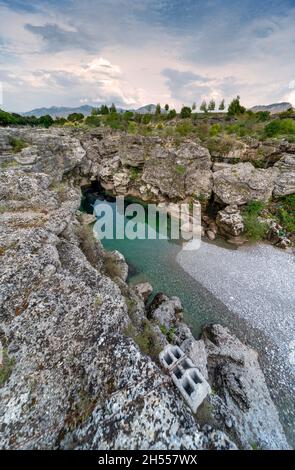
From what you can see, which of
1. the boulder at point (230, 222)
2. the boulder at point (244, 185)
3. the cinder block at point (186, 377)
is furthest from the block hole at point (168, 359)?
the boulder at point (244, 185)

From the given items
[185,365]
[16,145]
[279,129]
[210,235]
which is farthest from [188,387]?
[279,129]

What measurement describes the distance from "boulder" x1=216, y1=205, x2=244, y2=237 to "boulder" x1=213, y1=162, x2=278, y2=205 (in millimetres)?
1464

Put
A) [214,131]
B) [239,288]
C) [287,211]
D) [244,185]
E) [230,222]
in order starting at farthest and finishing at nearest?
1. [214,131]
2. [244,185]
3. [287,211]
4. [230,222]
5. [239,288]

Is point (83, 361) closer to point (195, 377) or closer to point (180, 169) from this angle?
point (195, 377)

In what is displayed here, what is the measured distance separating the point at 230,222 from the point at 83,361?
59.7 feet

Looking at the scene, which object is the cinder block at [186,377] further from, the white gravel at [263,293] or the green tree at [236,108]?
the green tree at [236,108]

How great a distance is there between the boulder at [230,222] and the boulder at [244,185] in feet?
4.80

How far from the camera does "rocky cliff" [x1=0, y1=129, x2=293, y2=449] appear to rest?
4.42 meters

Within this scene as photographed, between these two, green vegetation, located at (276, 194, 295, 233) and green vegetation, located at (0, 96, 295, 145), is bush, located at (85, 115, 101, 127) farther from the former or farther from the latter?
green vegetation, located at (276, 194, 295, 233)

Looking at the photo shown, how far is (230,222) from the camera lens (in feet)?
64.5

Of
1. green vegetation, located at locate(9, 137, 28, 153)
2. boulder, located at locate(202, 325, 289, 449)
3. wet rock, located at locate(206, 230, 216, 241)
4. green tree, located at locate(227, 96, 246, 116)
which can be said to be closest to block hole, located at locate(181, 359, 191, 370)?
boulder, located at locate(202, 325, 289, 449)

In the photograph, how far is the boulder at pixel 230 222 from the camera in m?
19.3

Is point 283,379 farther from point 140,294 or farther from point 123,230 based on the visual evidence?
point 123,230
